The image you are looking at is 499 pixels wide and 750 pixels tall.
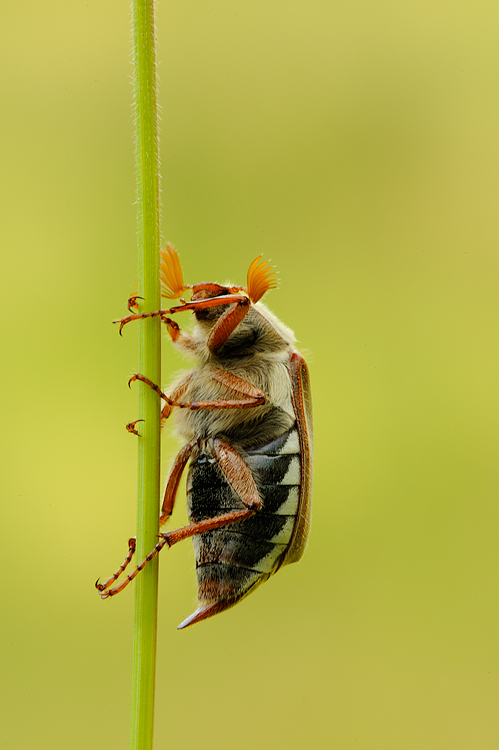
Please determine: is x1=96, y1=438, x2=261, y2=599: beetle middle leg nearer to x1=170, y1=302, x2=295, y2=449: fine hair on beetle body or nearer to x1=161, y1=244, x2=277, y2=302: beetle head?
x1=170, y1=302, x2=295, y2=449: fine hair on beetle body

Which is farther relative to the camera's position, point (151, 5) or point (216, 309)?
point (216, 309)

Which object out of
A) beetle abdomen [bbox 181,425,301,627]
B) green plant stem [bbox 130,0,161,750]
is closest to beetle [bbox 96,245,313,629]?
beetle abdomen [bbox 181,425,301,627]

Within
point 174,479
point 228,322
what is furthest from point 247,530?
point 228,322

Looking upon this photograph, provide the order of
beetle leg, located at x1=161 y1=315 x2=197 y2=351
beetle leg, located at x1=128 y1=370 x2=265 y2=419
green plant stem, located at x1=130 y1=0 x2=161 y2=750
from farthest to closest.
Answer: beetle leg, located at x1=161 y1=315 x2=197 y2=351 → beetle leg, located at x1=128 y1=370 x2=265 y2=419 → green plant stem, located at x1=130 y1=0 x2=161 y2=750

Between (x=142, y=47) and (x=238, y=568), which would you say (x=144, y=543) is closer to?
(x=238, y=568)

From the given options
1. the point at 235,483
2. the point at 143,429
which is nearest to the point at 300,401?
the point at 235,483

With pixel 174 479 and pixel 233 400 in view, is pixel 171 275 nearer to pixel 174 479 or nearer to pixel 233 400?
pixel 233 400

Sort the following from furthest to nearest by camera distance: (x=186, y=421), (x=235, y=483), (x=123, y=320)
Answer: (x=186, y=421), (x=235, y=483), (x=123, y=320)
